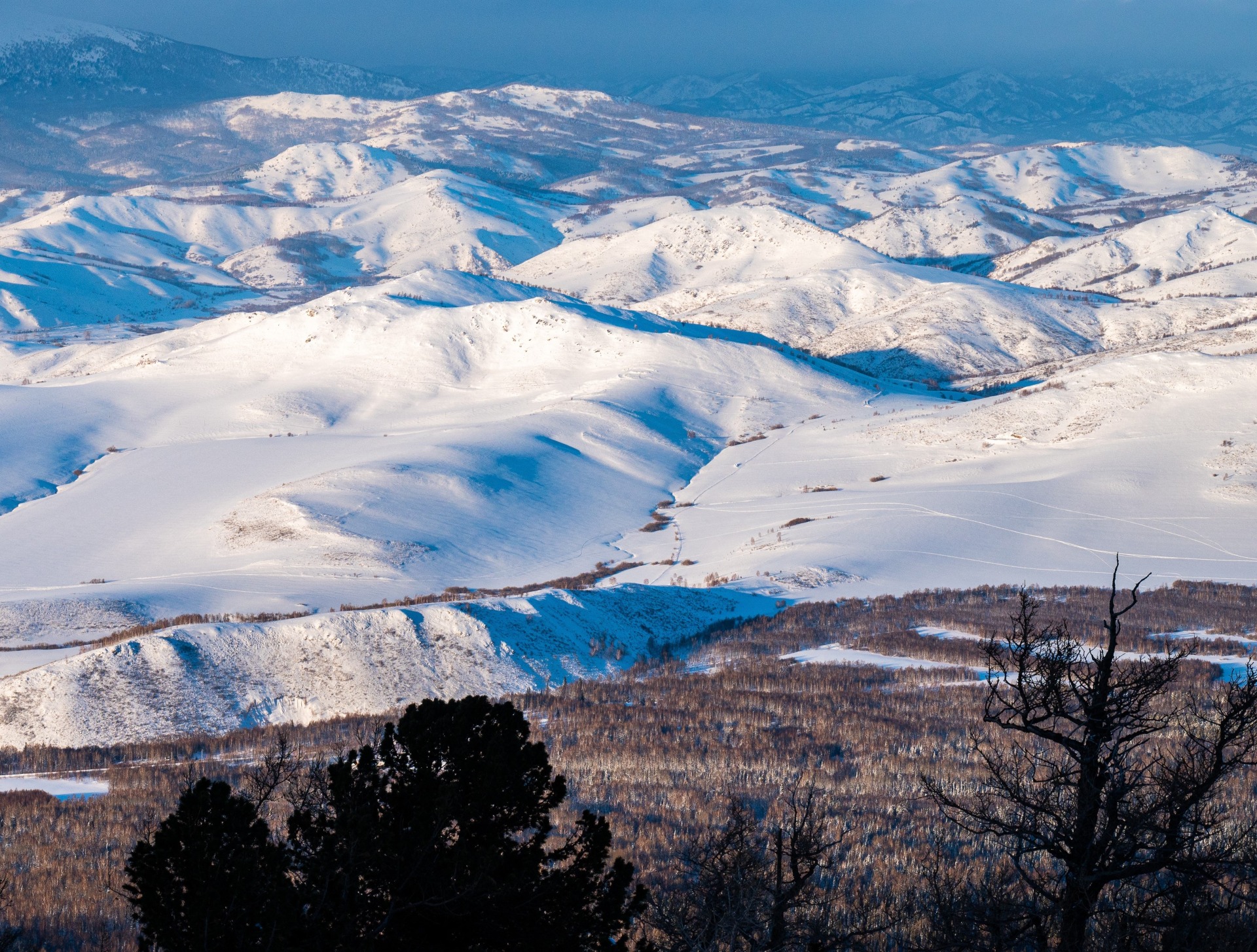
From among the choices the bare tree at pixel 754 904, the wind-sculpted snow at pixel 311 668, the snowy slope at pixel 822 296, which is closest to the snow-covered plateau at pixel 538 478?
the wind-sculpted snow at pixel 311 668

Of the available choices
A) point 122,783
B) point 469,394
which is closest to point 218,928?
point 122,783

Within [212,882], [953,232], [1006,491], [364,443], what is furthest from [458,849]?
[953,232]

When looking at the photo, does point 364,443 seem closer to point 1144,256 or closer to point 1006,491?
point 1006,491

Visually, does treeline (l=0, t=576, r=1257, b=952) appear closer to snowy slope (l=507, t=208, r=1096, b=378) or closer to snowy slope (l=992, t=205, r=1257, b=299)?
snowy slope (l=507, t=208, r=1096, b=378)

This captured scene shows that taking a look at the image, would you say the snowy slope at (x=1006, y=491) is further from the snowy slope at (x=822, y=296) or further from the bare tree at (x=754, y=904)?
the snowy slope at (x=822, y=296)

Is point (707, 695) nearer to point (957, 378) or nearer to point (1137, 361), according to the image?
point (1137, 361)

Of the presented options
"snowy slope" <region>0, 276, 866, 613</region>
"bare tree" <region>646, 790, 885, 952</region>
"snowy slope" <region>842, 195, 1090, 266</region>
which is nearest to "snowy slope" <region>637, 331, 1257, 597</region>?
"snowy slope" <region>0, 276, 866, 613</region>
